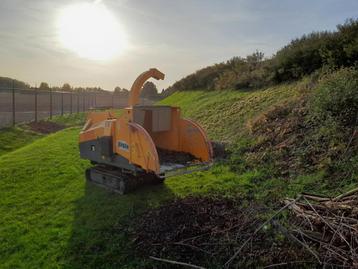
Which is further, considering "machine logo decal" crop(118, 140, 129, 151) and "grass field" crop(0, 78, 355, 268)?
"machine logo decal" crop(118, 140, 129, 151)

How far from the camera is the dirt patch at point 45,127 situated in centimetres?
1770

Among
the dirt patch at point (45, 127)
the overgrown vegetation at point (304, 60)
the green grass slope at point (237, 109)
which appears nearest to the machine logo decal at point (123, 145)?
the green grass slope at point (237, 109)

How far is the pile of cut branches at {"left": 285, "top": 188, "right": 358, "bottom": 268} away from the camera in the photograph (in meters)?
3.36

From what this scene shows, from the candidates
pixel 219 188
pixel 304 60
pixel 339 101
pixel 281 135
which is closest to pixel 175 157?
pixel 219 188

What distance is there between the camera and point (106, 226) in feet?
17.3

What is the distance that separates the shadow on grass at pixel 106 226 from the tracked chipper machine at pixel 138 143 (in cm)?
29

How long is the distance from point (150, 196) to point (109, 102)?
29.7 metres

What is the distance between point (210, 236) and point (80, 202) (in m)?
3.12

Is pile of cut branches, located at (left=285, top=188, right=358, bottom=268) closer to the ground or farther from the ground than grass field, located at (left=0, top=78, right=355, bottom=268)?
farther from the ground

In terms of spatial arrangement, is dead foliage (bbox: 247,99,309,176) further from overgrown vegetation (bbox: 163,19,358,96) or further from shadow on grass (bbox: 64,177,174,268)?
shadow on grass (bbox: 64,177,174,268)

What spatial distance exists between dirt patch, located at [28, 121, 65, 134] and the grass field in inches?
317

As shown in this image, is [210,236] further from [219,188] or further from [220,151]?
[220,151]

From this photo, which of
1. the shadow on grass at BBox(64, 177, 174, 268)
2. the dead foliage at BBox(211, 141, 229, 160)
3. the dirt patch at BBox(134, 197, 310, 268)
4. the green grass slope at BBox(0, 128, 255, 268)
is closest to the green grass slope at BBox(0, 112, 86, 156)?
the green grass slope at BBox(0, 128, 255, 268)

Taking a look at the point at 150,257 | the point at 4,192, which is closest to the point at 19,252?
the point at 150,257
